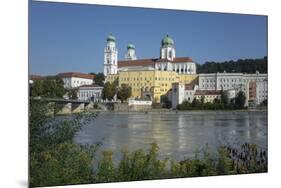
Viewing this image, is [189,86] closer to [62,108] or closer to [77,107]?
[77,107]

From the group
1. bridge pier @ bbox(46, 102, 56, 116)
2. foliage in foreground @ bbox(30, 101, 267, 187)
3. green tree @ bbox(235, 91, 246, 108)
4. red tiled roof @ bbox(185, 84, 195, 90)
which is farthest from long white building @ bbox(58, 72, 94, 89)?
green tree @ bbox(235, 91, 246, 108)

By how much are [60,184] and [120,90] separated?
113 centimetres

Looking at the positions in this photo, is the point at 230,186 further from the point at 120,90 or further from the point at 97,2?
the point at 97,2

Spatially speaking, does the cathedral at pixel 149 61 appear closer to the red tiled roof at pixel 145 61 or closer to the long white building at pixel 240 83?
the red tiled roof at pixel 145 61

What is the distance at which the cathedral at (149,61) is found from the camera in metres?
4.99

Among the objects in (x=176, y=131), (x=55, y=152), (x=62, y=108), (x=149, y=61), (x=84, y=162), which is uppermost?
(x=149, y=61)

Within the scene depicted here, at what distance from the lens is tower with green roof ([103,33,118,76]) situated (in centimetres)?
496

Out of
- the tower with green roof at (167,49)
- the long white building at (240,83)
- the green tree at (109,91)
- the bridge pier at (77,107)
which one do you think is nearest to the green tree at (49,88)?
the bridge pier at (77,107)

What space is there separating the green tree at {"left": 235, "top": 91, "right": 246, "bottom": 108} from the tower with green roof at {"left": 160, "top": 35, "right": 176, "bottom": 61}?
0.92 metres

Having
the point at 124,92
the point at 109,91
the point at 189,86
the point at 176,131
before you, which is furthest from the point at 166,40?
the point at 176,131

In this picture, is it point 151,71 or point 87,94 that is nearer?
point 87,94

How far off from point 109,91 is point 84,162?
777mm

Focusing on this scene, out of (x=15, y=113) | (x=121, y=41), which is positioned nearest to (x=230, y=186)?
(x=121, y=41)

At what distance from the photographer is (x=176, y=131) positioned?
5.20 meters
